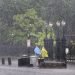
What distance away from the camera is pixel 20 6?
63094 mm

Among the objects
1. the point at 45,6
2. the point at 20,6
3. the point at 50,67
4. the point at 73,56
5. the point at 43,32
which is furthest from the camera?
the point at 45,6

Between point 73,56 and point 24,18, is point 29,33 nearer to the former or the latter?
point 24,18

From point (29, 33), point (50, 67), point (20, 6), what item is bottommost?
point (50, 67)

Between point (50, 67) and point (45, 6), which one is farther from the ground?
point (45, 6)

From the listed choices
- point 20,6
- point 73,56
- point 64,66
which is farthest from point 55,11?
point 64,66

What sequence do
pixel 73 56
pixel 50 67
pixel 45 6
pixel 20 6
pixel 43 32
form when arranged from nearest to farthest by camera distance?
1. pixel 50 67
2. pixel 73 56
3. pixel 43 32
4. pixel 20 6
5. pixel 45 6

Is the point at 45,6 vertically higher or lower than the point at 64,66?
higher

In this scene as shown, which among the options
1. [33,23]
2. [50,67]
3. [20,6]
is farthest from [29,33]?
[50,67]

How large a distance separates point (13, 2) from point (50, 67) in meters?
35.5

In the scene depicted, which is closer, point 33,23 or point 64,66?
point 64,66

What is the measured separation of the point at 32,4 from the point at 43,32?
9785 millimetres

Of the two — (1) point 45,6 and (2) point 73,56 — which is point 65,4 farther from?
(2) point 73,56

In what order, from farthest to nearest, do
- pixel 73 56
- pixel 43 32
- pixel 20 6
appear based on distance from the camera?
pixel 20 6 → pixel 43 32 → pixel 73 56

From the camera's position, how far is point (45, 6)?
6800 centimetres
